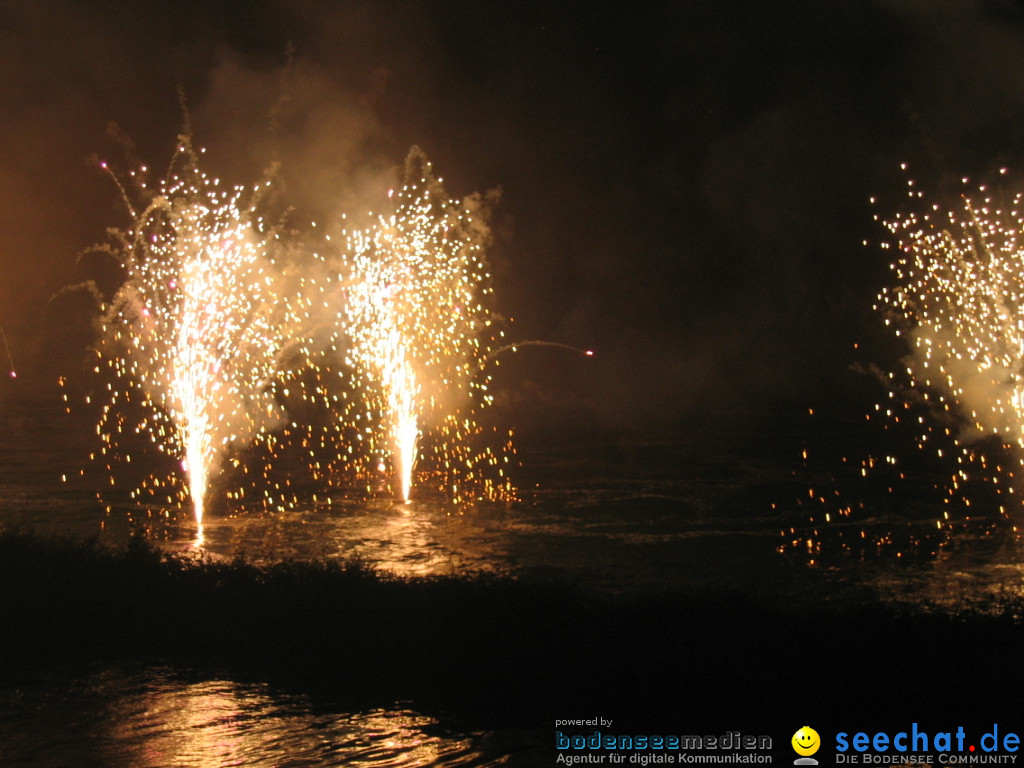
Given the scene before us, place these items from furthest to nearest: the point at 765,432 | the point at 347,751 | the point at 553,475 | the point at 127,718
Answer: the point at 765,432 → the point at 553,475 → the point at 127,718 → the point at 347,751

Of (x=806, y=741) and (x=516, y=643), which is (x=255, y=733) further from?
(x=806, y=741)

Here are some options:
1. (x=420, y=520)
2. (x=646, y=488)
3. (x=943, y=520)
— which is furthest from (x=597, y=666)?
(x=646, y=488)

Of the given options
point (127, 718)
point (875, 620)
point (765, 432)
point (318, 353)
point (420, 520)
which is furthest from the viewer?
point (318, 353)

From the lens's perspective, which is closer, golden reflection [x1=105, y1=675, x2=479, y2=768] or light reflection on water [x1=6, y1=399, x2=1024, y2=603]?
golden reflection [x1=105, y1=675, x2=479, y2=768]

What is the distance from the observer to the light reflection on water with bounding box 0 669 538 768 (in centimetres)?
781

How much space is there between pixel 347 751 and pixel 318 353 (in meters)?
30.5

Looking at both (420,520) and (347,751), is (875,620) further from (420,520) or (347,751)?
(420,520)

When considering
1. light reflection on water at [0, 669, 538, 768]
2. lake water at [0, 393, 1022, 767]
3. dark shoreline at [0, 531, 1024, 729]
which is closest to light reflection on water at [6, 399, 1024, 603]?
lake water at [0, 393, 1022, 767]

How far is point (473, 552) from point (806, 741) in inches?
311

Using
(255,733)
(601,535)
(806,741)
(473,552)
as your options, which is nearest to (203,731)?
(255,733)

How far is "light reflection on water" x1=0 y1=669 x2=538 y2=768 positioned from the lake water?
0.07 ft

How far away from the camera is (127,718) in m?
8.62

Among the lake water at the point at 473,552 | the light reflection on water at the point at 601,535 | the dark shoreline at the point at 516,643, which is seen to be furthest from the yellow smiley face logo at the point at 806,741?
the light reflection on water at the point at 601,535

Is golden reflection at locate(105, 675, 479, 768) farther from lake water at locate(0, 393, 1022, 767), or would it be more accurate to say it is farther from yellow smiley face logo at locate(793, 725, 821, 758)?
yellow smiley face logo at locate(793, 725, 821, 758)
